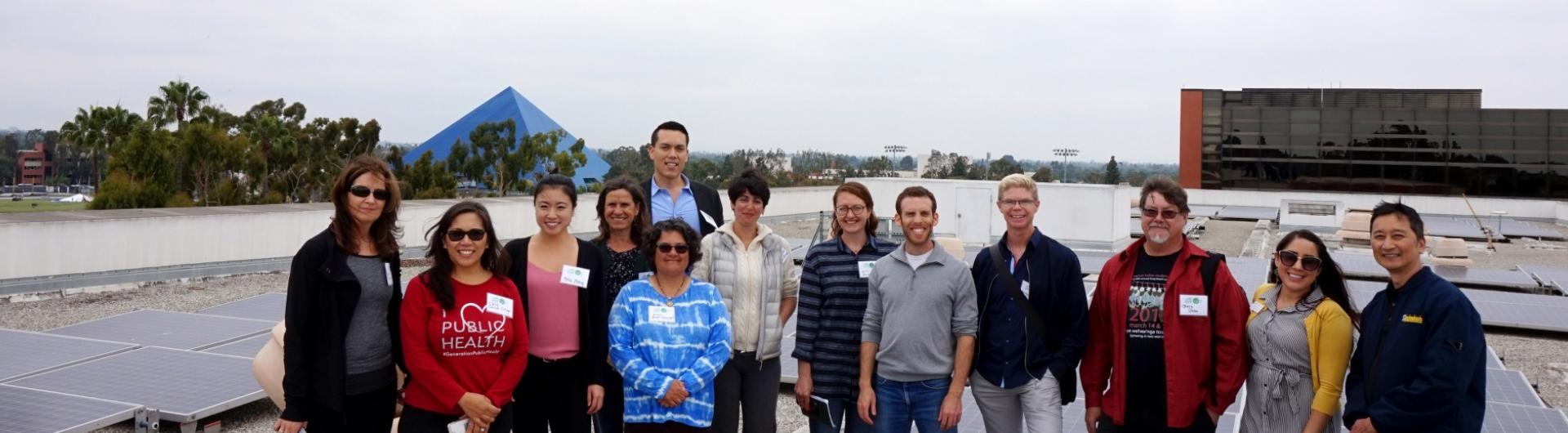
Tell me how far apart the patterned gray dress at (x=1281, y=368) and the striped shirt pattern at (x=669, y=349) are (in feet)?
6.77

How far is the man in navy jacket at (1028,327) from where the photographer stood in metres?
4.10

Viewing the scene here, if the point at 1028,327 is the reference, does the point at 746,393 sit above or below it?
below

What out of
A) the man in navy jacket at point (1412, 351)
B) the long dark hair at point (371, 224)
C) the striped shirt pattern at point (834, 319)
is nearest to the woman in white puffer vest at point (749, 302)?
the striped shirt pattern at point (834, 319)

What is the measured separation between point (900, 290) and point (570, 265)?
1346 millimetres

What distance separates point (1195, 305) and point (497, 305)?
2640 millimetres

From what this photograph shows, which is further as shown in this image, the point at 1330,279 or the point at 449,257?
the point at 449,257

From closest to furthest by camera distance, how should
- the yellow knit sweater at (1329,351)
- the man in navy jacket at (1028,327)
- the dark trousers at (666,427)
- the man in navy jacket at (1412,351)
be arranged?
the man in navy jacket at (1412,351) → the yellow knit sweater at (1329,351) → the man in navy jacket at (1028,327) → the dark trousers at (666,427)

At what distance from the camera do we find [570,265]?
425 centimetres

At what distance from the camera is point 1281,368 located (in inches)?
154

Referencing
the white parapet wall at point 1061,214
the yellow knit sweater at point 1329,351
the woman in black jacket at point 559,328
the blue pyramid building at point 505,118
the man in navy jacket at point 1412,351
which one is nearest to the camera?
the man in navy jacket at point 1412,351

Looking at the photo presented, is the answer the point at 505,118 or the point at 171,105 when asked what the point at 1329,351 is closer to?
the point at 171,105

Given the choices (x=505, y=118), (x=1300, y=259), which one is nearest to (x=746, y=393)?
(x=1300, y=259)

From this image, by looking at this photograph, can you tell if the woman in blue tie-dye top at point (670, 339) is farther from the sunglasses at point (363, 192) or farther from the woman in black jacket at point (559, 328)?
the sunglasses at point (363, 192)

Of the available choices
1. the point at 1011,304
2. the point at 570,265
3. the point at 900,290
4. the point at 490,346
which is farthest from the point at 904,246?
the point at 490,346
